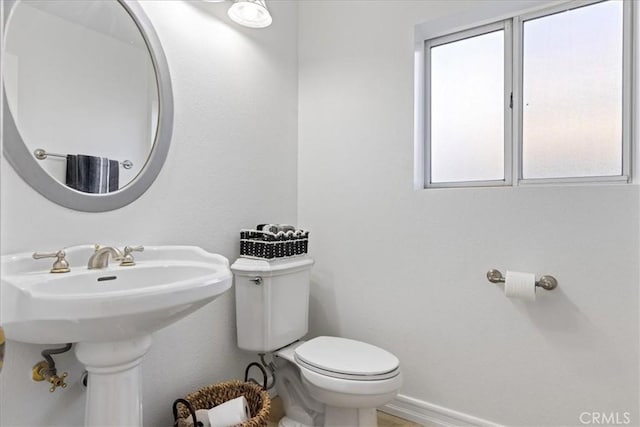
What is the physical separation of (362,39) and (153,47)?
106 centimetres

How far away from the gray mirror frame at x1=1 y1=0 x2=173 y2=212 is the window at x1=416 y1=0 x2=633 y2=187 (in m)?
1.18

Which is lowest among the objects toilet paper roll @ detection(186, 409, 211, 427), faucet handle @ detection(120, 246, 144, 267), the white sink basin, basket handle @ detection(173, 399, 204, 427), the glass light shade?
toilet paper roll @ detection(186, 409, 211, 427)

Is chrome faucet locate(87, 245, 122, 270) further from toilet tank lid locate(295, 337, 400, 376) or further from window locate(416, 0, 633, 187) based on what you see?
window locate(416, 0, 633, 187)

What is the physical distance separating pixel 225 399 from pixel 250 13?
68.5 inches

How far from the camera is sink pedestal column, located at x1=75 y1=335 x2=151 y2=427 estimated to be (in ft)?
3.45

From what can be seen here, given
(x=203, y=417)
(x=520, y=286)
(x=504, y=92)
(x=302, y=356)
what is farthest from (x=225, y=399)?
(x=504, y=92)

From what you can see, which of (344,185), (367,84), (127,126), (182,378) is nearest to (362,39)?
(367,84)

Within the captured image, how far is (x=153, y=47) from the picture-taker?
57.5 inches

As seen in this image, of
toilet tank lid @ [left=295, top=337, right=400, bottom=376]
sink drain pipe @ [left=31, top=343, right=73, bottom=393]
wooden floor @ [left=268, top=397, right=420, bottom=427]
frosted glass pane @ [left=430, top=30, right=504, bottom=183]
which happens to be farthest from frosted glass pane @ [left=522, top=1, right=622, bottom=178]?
sink drain pipe @ [left=31, top=343, right=73, bottom=393]

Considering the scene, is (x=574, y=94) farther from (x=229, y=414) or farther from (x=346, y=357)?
(x=229, y=414)

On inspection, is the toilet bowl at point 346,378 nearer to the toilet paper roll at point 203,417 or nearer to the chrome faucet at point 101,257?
the toilet paper roll at point 203,417

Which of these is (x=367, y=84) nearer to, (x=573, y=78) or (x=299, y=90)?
(x=299, y=90)

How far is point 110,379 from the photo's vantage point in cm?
108

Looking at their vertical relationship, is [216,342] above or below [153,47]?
below
